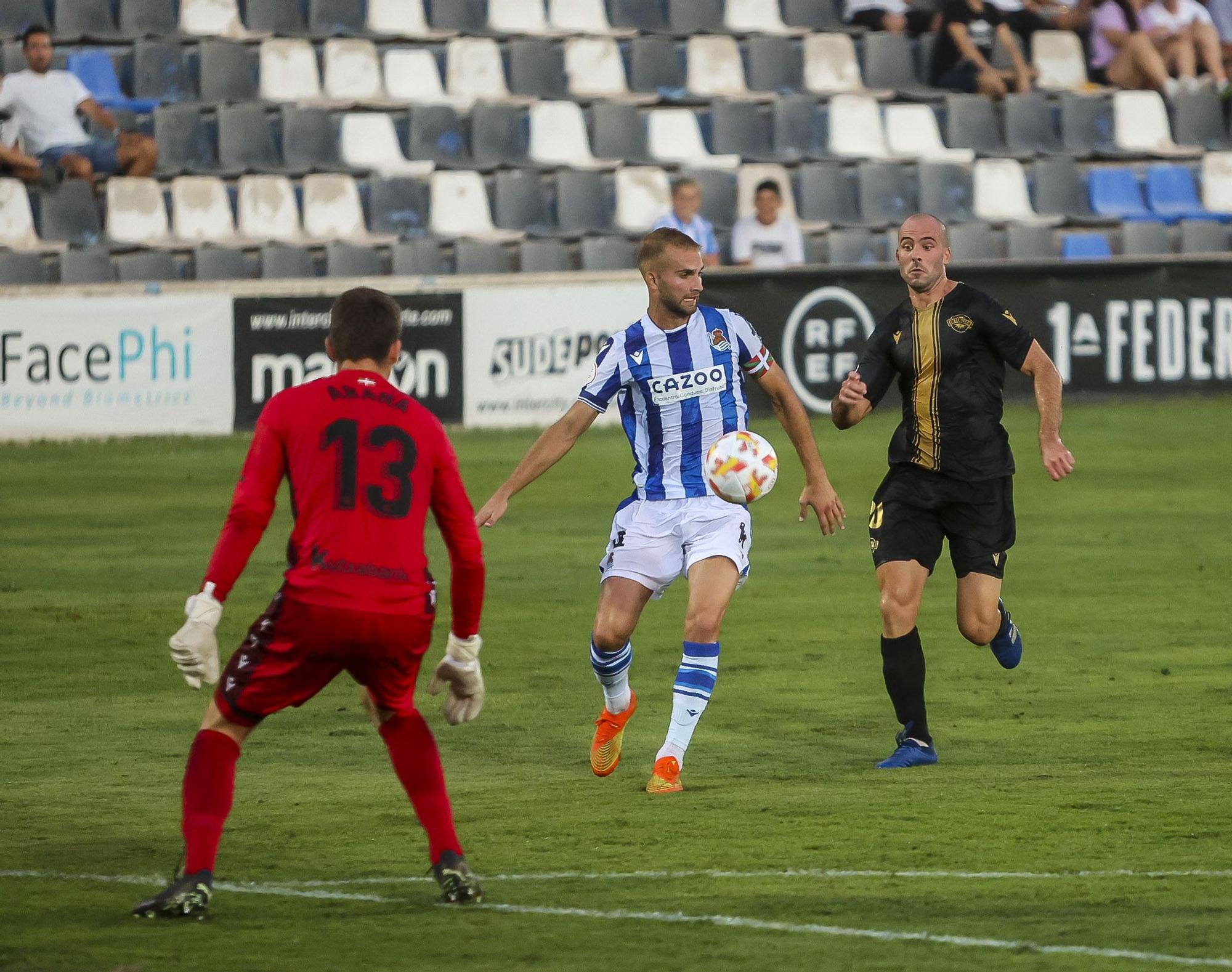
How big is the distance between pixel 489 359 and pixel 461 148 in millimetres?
3821

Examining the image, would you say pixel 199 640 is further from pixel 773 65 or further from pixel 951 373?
pixel 773 65

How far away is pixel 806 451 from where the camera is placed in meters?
8.19

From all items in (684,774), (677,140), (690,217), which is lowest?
(684,774)

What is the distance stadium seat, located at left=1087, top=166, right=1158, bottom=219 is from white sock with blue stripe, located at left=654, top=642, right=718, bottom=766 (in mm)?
16578

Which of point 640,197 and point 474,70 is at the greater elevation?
point 474,70

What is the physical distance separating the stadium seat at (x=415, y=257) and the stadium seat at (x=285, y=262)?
2.82 ft

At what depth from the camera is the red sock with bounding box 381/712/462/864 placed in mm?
5859

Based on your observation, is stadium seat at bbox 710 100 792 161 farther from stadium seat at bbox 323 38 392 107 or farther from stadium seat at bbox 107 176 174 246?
stadium seat at bbox 107 176 174 246

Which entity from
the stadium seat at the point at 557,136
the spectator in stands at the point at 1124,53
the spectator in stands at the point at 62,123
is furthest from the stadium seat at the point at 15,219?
the spectator in stands at the point at 1124,53

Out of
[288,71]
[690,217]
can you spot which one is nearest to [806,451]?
[690,217]

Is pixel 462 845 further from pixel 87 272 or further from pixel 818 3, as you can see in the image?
pixel 818 3

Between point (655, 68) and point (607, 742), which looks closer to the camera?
point (607, 742)

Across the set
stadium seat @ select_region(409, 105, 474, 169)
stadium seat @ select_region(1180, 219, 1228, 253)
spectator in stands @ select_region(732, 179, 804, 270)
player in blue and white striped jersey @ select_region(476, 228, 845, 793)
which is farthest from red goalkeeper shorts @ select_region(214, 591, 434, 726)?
stadium seat @ select_region(1180, 219, 1228, 253)

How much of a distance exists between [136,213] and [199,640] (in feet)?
49.5
